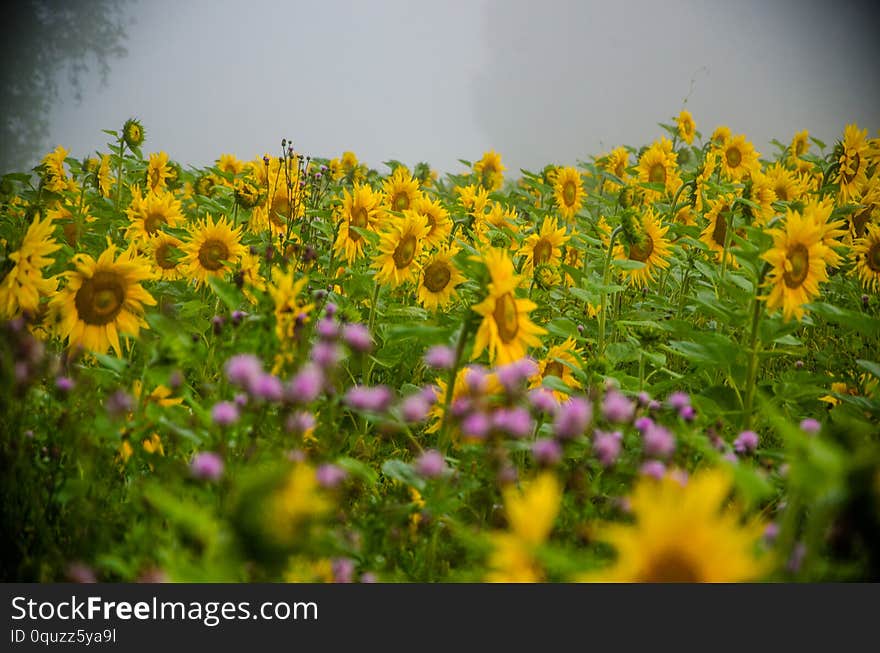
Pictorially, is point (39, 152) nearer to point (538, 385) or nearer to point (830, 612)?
point (538, 385)

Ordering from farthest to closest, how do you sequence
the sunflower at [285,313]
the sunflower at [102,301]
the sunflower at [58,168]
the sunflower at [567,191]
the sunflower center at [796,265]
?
the sunflower at [567,191] → the sunflower at [58,168] → the sunflower center at [796,265] → the sunflower at [102,301] → the sunflower at [285,313]

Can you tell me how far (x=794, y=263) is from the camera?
1623 mm

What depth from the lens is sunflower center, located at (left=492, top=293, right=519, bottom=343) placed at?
1262 millimetres

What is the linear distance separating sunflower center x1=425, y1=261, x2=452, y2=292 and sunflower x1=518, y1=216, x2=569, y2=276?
19.3 inches

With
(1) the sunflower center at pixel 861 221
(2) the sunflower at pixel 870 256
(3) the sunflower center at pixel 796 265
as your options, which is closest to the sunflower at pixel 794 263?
(3) the sunflower center at pixel 796 265

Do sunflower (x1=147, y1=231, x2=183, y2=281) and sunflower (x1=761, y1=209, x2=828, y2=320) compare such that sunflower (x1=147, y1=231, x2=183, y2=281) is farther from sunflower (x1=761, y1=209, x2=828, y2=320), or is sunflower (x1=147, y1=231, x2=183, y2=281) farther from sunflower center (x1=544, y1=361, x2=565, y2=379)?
sunflower (x1=761, y1=209, x2=828, y2=320)

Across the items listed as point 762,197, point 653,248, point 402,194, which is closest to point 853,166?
point 762,197

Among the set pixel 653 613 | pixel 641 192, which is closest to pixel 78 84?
pixel 641 192

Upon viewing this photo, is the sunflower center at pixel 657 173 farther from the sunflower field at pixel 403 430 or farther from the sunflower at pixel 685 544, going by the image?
the sunflower at pixel 685 544

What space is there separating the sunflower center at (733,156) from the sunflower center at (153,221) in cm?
343

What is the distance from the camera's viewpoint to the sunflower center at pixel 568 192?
13.5 feet

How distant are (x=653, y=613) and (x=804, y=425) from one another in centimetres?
49

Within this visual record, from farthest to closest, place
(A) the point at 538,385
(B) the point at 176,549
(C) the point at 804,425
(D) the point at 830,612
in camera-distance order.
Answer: (A) the point at 538,385, (C) the point at 804,425, (B) the point at 176,549, (D) the point at 830,612

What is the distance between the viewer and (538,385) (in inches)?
71.8
